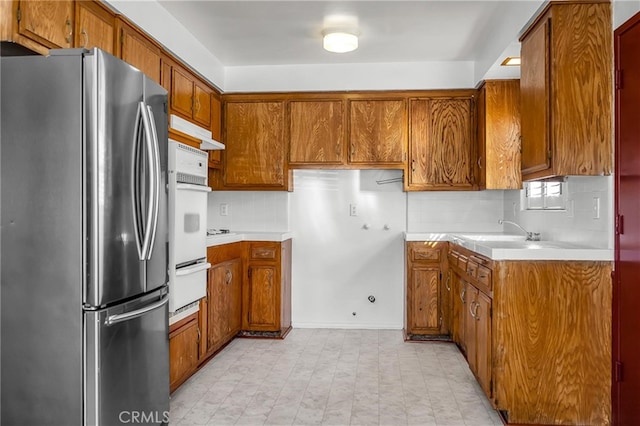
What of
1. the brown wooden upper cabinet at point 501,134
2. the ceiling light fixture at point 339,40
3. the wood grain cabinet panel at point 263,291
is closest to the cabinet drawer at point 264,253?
the wood grain cabinet panel at point 263,291

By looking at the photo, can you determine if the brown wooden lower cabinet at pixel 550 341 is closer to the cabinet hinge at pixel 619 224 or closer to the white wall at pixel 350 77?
the cabinet hinge at pixel 619 224

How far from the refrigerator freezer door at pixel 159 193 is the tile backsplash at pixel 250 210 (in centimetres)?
252

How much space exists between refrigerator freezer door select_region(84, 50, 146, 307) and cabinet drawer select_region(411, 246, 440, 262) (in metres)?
2.79

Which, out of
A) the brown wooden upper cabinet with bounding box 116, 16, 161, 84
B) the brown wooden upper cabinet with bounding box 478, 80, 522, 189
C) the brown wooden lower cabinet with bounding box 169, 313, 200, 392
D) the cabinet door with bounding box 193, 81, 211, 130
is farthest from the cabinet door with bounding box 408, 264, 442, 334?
the brown wooden upper cabinet with bounding box 116, 16, 161, 84

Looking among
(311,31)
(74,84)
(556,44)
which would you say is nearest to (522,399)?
(556,44)

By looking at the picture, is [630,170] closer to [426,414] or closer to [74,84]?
[426,414]

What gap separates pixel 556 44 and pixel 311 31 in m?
1.76

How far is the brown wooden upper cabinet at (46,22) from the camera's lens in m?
2.01

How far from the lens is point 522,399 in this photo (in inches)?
104

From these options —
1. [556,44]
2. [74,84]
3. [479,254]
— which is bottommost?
[479,254]

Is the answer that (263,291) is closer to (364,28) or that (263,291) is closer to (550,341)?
(364,28)

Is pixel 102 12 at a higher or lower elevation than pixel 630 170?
higher

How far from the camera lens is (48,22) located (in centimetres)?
215

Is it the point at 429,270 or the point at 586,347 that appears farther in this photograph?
the point at 429,270
